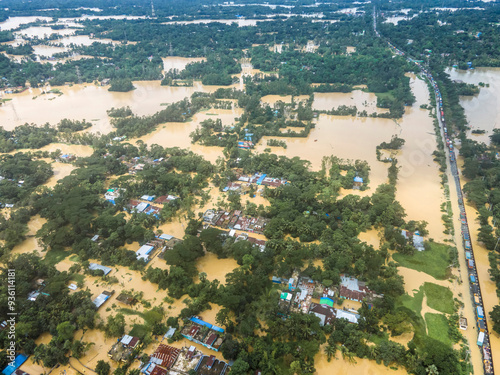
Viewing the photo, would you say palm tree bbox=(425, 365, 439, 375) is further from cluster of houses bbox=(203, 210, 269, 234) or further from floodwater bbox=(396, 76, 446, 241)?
cluster of houses bbox=(203, 210, 269, 234)

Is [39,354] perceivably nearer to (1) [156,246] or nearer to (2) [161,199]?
(1) [156,246]

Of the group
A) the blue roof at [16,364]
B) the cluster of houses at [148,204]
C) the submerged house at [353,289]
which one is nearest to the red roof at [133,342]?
the blue roof at [16,364]

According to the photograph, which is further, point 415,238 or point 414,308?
point 415,238

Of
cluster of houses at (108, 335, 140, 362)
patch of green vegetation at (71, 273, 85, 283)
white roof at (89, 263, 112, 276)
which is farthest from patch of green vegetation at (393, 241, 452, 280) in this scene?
patch of green vegetation at (71, 273, 85, 283)

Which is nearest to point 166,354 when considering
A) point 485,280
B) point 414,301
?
point 414,301

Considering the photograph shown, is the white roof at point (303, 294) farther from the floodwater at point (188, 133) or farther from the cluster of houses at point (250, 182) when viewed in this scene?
the floodwater at point (188, 133)

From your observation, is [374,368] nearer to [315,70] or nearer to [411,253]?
[411,253]

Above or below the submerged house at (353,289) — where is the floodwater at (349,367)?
below
